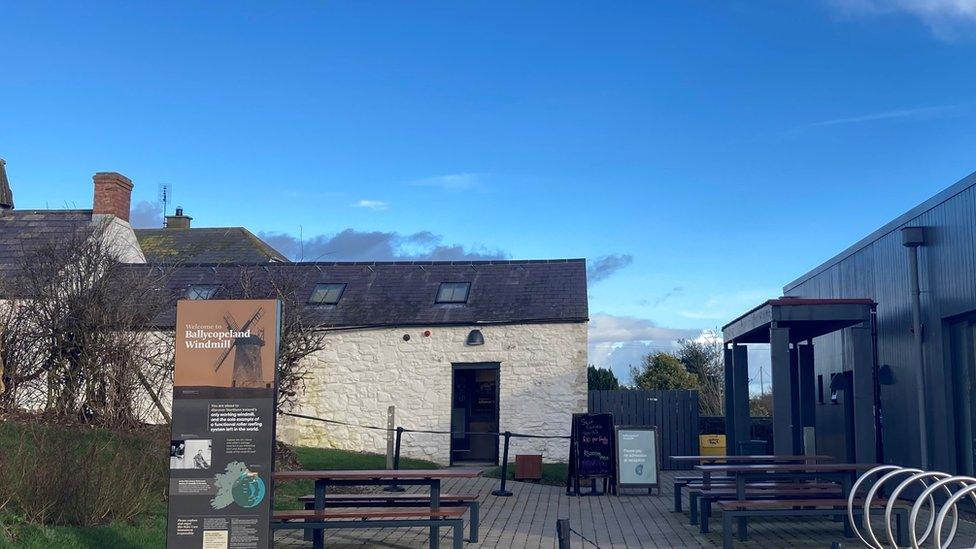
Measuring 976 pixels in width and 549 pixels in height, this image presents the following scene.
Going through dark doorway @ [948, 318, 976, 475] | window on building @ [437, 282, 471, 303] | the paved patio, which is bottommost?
the paved patio

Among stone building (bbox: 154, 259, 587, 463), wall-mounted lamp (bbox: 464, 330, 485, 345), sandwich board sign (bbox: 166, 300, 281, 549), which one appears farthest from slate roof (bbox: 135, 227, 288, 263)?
sandwich board sign (bbox: 166, 300, 281, 549)

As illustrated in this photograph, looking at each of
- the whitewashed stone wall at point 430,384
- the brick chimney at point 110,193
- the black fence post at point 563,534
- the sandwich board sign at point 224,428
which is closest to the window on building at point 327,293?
the whitewashed stone wall at point 430,384

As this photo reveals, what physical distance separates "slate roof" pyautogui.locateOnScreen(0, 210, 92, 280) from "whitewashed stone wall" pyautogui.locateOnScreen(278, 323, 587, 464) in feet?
24.9

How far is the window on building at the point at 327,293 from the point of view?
2267cm

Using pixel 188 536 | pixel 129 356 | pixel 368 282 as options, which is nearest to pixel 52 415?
pixel 129 356

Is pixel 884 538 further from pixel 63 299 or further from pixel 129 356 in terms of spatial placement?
pixel 63 299

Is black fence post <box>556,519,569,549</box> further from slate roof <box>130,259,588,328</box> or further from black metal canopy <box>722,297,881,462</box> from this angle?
slate roof <box>130,259,588,328</box>

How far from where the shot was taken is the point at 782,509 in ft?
33.0

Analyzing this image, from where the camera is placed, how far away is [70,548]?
851cm

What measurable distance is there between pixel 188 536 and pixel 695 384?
96.4ft

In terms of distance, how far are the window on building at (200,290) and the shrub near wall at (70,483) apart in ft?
36.4

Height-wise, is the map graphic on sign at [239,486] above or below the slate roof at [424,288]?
below

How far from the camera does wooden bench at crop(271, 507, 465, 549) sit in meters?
9.20

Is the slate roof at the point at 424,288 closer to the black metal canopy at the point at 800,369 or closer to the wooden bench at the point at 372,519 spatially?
the black metal canopy at the point at 800,369
